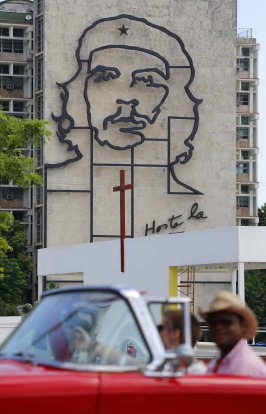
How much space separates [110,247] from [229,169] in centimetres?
3826

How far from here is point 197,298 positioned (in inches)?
3255

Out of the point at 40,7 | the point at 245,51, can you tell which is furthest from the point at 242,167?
the point at 40,7

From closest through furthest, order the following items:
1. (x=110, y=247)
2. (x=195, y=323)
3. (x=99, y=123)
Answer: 1. (x=195, y=323)
2. (x=110, y=247)
3. (x=99, y=123)

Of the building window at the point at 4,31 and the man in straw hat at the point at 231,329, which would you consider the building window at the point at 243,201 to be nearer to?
the building window at the point at 4,31

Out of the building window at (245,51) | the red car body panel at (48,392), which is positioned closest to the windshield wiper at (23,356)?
the red car body panel at (48,392)

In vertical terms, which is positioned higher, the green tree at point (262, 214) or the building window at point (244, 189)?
the building window at point (244, 189)

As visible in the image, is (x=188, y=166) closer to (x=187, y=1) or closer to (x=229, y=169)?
(x=229, y=169)

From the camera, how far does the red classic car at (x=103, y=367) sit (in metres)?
6.18

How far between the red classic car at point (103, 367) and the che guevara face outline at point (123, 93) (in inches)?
2955

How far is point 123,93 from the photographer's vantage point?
83188 mm

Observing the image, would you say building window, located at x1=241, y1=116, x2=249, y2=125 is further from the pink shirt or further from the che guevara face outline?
the pink shirt

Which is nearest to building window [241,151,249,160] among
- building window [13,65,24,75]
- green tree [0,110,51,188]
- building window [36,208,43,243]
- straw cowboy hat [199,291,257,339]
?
building window [13,65,24,75]

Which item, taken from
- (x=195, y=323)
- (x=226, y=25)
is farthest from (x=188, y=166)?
(x=195, y=323)

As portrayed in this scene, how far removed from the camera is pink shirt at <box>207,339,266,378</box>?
23.2 feet
